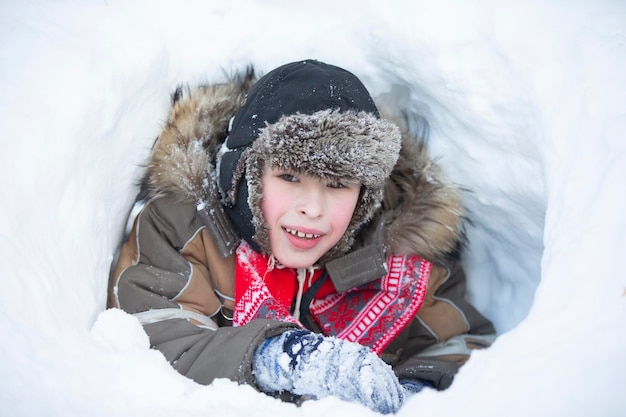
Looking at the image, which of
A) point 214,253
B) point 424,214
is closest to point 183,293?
point 214,253

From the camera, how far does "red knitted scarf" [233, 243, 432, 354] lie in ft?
4.98

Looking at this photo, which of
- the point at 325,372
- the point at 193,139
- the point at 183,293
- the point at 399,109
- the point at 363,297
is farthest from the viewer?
the point at 399,109

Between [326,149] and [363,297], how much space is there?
0.56 metres

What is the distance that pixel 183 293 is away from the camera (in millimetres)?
1371

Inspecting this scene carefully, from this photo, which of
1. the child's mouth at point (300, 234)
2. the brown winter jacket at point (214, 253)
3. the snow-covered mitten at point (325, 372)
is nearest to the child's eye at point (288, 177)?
the child's mouth at point (300, 234)

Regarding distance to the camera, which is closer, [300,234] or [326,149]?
[326,149]

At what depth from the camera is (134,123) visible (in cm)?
143

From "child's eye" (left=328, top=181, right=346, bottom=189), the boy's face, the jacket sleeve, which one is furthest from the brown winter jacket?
"child's eye" (left=328, top=181, right=346, bottom=189)

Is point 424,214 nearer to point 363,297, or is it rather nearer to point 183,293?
point 363,297

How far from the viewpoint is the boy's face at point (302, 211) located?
132 cm

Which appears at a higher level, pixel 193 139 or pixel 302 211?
pixel 193 139

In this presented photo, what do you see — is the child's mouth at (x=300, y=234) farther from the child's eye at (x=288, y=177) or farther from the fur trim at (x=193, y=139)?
the fur trim at (x=193, y=139)

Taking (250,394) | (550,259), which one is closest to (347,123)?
(550,259)

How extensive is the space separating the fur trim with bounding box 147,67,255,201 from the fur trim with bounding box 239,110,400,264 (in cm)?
19
